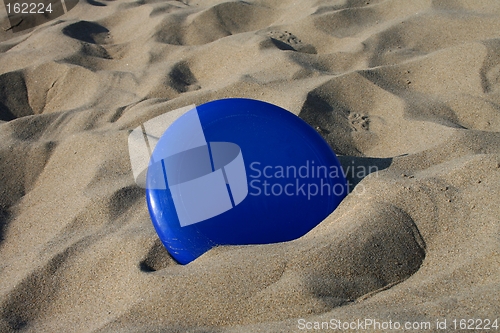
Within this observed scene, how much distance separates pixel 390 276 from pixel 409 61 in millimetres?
1757

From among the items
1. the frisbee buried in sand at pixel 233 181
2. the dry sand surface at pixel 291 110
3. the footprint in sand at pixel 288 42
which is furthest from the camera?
the footprint in sand at pixel 288 42

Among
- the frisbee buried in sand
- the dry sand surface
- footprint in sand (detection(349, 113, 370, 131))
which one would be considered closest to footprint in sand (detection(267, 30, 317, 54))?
the dry sand surface

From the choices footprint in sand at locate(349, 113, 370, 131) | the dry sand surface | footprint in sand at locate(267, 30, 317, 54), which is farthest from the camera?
footprint in sand at locate(267, 30, 317, 54)

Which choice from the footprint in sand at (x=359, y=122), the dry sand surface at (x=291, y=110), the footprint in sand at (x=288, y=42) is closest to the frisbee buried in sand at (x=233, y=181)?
the dry sand surface at (x=291, y=110)

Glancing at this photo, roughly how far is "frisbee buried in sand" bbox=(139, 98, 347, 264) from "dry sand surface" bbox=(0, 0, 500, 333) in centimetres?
7

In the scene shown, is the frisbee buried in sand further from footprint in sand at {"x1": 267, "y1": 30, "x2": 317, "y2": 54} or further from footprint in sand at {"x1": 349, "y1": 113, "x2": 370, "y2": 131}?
footprint in sand at {"x1": 267, "y1": 30, "x2": 317, "y2": 54}

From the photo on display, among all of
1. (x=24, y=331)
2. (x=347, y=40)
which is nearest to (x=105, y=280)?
(x=24, y=331)

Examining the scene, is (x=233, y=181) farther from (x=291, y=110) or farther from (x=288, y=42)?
(x=288, y=42)

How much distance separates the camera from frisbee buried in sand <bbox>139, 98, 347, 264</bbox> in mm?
1881

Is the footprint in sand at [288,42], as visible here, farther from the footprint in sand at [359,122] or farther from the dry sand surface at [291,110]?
the footprint in sand at [359,122]

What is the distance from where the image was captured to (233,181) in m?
1.88

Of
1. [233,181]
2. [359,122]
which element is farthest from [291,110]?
[233,181]

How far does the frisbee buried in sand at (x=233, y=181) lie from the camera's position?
1.88 metres

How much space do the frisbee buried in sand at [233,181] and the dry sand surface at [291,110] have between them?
0.07 m
